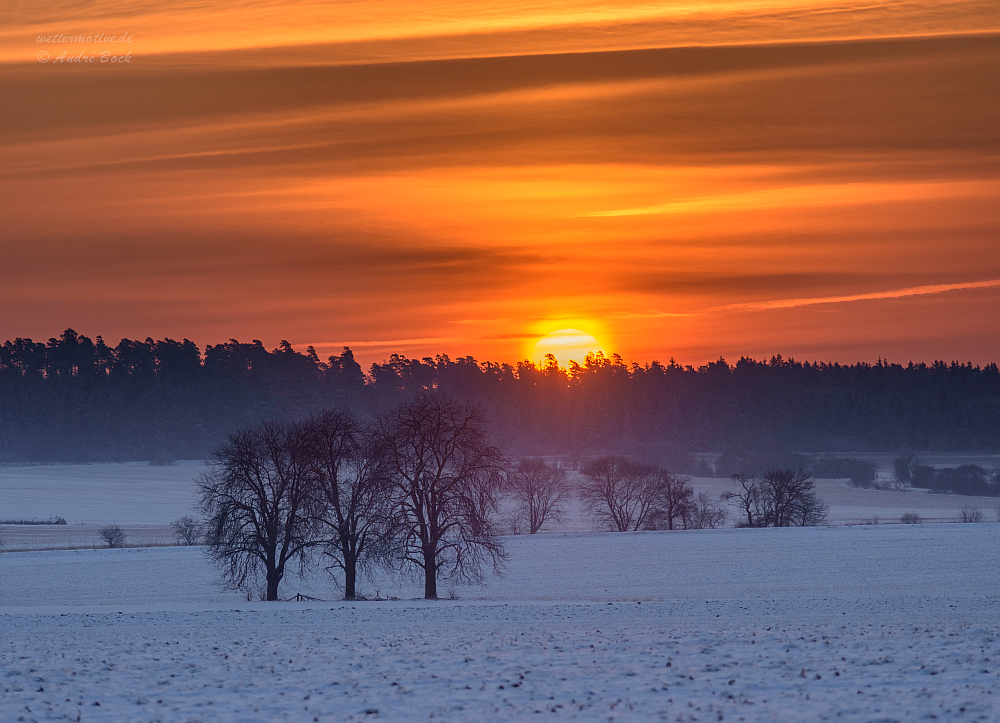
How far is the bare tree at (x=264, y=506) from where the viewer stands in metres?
36.7

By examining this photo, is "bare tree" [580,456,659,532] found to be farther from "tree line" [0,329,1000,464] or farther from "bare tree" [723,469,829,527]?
"tree line" [0,329,1000,464]

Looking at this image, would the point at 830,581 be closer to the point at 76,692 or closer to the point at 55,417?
the point at 76,692

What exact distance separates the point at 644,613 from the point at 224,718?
16.2 meters

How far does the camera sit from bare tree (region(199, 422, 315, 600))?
36719 mm

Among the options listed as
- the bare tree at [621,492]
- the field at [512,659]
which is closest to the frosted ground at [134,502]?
the bare tree at [621,492]

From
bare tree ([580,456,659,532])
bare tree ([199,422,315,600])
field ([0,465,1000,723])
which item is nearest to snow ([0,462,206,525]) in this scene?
bare tree ([580,456,659,532])

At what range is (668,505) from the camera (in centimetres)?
7600

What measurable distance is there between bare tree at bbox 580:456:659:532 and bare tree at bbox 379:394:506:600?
4263 cm

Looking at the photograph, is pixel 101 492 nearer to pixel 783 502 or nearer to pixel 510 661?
pixel 783 502

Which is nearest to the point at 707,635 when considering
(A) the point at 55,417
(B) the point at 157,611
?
(B) the point at 157,611

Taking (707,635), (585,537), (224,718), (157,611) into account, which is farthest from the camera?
(585,537)

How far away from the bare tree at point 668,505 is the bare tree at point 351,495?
41.7 meters

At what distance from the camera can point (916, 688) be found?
12.2 meters

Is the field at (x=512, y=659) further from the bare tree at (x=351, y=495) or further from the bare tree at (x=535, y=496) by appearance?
the bare tree at (x=535, y=496)
